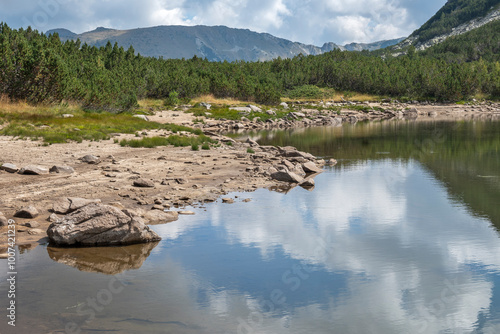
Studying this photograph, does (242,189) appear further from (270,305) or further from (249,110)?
(249,110)

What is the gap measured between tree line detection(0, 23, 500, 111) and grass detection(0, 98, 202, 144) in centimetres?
303

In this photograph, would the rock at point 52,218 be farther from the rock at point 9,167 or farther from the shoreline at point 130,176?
the rock at point 9,167

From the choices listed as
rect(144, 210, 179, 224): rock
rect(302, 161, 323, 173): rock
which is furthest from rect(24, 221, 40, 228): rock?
rect(302, 161, 323, 173): rock

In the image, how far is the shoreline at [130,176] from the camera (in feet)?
55.8

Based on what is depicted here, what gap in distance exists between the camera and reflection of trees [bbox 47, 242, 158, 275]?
40.1 feet

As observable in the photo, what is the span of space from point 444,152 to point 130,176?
83.6 feet

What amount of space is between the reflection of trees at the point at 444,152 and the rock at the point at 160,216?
11087mm

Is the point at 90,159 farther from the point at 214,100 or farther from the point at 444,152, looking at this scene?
the point at 214,100

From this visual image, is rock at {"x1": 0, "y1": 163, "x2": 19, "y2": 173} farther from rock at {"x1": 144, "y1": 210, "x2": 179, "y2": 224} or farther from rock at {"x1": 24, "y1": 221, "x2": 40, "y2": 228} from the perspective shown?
rock at {"x1": 144, "y1": 210, "x2": 179, "y2": 224}

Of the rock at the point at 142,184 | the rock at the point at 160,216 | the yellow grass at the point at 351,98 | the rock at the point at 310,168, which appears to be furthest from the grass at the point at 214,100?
the rock at the point at 160,216

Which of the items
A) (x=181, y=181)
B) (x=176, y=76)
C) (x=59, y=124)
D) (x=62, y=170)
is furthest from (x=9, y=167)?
(x=176, y=76)

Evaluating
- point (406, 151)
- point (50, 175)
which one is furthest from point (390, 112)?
point (50, 175)

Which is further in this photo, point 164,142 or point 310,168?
point 164,142

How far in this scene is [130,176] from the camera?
2167 cm
